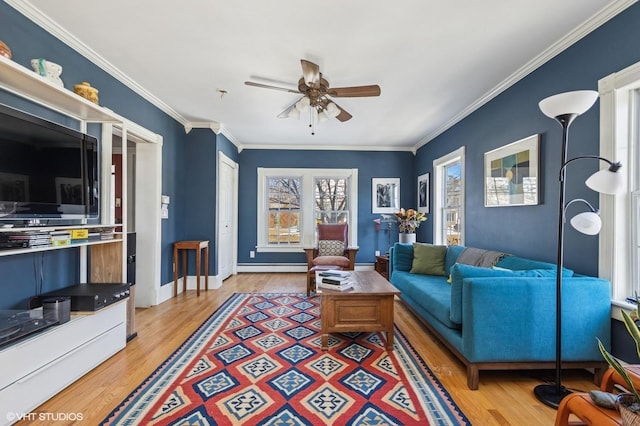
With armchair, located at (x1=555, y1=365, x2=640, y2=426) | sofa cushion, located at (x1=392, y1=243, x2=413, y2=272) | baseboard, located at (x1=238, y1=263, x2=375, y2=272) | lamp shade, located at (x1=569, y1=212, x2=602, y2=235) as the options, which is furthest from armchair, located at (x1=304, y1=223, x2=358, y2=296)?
armchair, located at (x1=555, y1=365, x2=640, y2=426)

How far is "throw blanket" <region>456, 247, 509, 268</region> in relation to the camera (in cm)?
288

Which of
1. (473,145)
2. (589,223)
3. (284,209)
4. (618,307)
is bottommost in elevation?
(618,307)

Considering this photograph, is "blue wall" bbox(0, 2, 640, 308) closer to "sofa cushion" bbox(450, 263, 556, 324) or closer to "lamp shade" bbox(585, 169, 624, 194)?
"sofa cushion" bbox(450, 263, 556, 324)

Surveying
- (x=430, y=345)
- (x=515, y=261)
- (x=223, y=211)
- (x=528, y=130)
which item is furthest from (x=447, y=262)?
(x=223, y=211)

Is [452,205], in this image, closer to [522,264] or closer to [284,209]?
[522,264]

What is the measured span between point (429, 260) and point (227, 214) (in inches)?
138

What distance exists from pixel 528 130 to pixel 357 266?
380cm

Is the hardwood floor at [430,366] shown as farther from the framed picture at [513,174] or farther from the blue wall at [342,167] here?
the blue wall at [342,167]

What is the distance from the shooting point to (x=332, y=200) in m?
6.04

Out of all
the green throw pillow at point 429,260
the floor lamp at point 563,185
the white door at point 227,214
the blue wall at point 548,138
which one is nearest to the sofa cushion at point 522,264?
the blue wall at point 548,138

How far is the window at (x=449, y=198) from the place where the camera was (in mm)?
4152

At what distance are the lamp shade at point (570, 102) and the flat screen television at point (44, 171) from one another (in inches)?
123

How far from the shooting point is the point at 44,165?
6.48 ft
